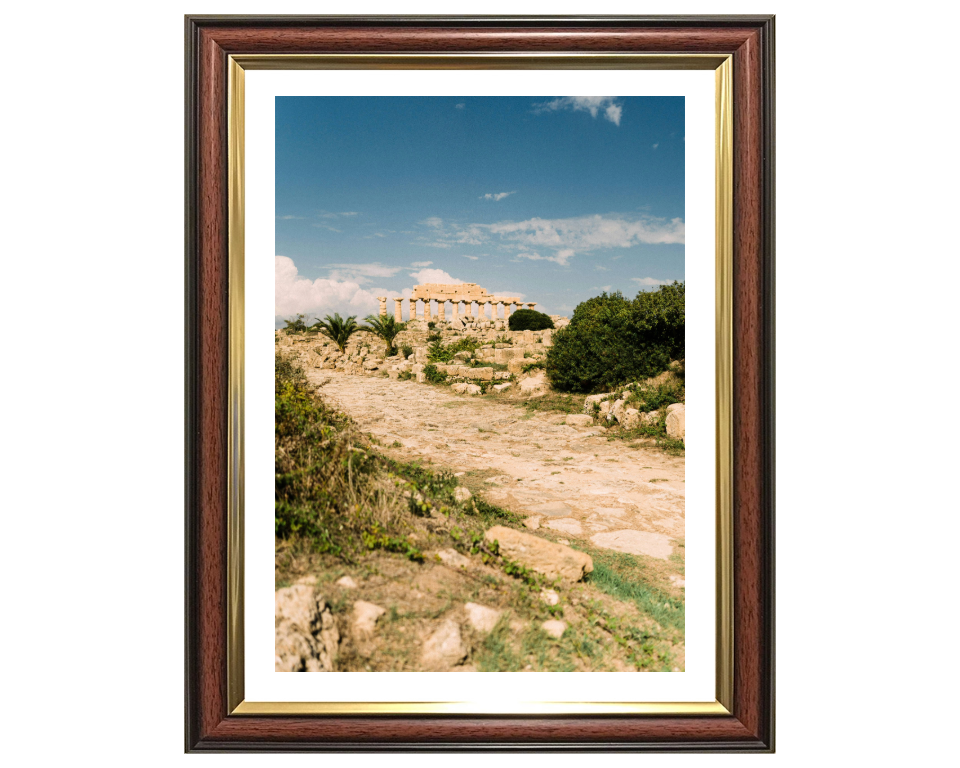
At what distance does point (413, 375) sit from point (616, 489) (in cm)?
97

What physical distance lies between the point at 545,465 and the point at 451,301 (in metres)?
0.79

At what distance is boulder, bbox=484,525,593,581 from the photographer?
158 cm

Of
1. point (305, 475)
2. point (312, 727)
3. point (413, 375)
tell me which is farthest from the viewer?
point (413, 375)

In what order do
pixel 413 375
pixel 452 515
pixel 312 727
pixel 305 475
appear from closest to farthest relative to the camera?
pixel 312 727 < pixel 305 475 < pixel 452 515 < pixel 413 375

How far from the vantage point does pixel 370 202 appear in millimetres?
1655

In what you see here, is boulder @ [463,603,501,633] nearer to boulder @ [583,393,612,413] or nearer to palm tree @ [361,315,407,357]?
boulder @ [583,393,612,413]

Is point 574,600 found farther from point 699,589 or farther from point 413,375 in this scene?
point 413,375

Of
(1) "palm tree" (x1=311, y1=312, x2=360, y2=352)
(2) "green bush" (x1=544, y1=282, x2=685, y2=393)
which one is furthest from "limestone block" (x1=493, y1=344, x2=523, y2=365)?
(1) "palm tree" (x1=311, y1=312, x2=360, y2=352)

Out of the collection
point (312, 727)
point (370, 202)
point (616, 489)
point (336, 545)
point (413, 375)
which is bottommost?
point (312, 727)

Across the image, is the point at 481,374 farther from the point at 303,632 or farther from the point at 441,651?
the point at 303,632

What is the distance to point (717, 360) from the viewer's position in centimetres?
149

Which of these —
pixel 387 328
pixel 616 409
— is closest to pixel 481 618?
pixel 616 409

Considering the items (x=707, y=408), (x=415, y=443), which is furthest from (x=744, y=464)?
(x=415, y=443)

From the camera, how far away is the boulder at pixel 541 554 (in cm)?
158
